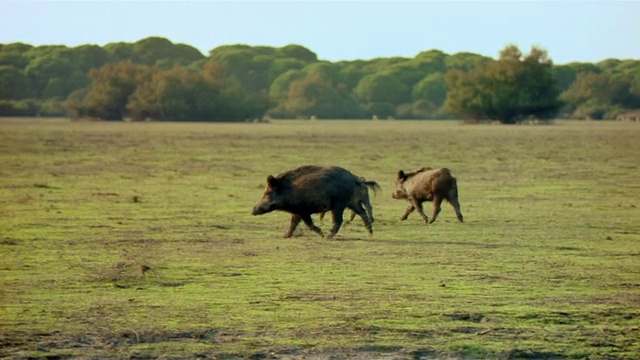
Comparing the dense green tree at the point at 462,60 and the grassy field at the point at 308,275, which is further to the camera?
the dense green tree at the point at 462,60

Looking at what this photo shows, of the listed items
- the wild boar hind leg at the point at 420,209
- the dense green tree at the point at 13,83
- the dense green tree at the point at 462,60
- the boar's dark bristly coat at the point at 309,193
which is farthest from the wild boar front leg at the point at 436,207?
the dense green tree at the point at 462,60

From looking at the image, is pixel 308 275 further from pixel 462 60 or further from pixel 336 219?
pixel 462 60

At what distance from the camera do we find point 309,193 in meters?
15.1

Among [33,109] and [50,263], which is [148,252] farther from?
[33,109]

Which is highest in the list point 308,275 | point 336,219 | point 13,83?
point 13,83

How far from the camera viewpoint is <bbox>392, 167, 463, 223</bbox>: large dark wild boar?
1727 cm

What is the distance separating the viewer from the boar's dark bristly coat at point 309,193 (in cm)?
1510

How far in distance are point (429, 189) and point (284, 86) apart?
9494 cm

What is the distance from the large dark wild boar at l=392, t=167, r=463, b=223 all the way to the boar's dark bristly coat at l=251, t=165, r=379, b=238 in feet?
7.10

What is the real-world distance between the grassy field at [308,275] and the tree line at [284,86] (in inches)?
2077

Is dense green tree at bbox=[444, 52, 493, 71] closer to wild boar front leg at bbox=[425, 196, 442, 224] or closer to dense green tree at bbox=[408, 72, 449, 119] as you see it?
dense green tree at bbox=[408, 72, 449, 119]

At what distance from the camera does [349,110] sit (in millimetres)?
102875

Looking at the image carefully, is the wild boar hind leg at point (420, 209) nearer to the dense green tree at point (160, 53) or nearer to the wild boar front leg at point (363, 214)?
the wild boar front leg at point (363, 214)

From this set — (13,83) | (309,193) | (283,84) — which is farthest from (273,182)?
(283,84)
